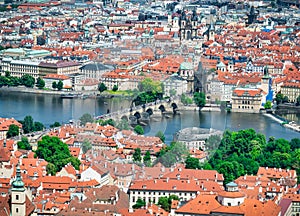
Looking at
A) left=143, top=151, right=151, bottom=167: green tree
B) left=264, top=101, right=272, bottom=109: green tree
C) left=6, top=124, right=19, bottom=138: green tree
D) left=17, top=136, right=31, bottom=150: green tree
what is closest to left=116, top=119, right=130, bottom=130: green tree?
left=6, top=124, right=19, bottom=138: green tree

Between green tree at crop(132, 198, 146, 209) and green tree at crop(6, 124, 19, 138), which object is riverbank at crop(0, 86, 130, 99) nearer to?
green tree at crop(6, 124, 19, 138)

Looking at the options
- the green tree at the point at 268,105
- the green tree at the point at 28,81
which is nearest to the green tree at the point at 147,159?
the green tree at the point at 268,105

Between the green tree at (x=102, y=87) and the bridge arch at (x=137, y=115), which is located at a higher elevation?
the bridge arch at (x=137, y=115)

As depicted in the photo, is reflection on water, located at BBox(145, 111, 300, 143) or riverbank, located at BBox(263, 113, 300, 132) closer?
reflection on water, located at BBox(145, 111, 300, 143)

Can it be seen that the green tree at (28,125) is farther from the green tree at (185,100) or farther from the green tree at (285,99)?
the green tree at (285,99)

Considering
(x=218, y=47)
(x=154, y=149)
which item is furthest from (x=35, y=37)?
(x=154, y=149)
